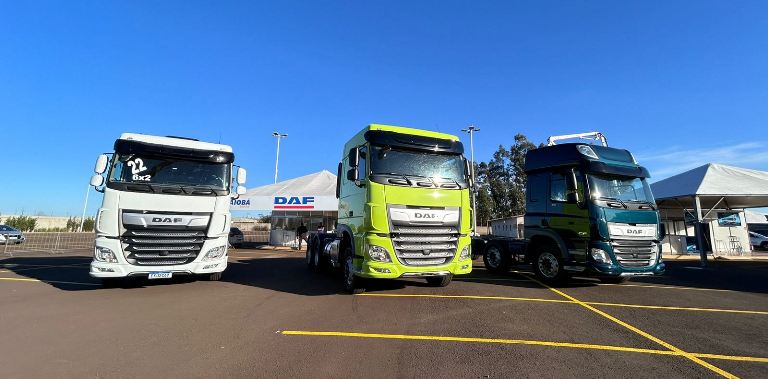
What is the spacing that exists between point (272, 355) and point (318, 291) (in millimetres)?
3984

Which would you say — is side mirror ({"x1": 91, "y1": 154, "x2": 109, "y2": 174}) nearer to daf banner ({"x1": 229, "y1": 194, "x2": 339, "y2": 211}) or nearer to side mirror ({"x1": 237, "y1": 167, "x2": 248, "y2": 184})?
side mirror ({"x1": 237, "y1": 167, "x2": 248, "y2": 184})

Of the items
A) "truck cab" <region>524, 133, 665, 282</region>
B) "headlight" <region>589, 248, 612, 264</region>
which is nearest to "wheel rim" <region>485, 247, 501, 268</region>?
"truck cab" <region>524, 133, 665, 282</region>

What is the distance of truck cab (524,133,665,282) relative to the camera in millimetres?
8302

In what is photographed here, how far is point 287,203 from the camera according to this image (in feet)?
74.5

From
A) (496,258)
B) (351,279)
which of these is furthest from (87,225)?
(496,258)

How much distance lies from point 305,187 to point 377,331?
20.5 m

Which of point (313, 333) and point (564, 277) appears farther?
point (564, 277)

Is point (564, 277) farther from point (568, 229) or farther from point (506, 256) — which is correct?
point (506, 256)

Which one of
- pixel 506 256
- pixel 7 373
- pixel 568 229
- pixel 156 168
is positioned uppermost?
pixel 156 168

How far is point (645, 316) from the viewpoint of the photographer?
614 cm

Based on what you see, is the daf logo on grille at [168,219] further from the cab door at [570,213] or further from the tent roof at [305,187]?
the tent roof at [305,187]

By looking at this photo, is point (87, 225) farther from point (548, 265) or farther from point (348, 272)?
point (548, 265)

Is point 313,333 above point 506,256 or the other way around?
the other way around

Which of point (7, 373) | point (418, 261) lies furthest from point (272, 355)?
point (418, 261)
